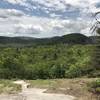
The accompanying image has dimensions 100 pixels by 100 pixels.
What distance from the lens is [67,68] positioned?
3770 inches

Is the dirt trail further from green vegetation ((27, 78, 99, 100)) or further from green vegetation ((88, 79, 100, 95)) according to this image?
green vegetation ((88, 79, 100, 95))

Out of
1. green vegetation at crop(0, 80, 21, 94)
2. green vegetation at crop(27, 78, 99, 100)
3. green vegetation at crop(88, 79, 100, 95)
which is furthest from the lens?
green vegetation at crop(0, 80, 21, 94)

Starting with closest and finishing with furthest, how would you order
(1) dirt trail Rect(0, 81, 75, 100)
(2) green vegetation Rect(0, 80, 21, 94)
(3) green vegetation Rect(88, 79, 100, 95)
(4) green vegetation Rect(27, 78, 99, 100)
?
(1) dirt trail Rect(0, 81, 75, 100) → (4) green vegetation Rect(27, 78, 99, 100) → (3) green vegetation Rect(88, 79, 100, 95) → (2) green vegetation Rect(0, 80, 21, 94)

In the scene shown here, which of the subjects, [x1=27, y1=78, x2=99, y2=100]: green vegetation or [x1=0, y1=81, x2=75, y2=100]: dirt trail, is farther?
[x1=27, y1=78, x2=99, y2=100]: green vegetation

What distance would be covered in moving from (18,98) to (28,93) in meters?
1.73

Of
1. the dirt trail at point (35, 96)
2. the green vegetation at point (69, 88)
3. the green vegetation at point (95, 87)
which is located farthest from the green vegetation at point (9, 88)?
the green vegetation at point (95, 87)

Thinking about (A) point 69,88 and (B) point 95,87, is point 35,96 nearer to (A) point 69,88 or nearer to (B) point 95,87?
(A) point 69,88

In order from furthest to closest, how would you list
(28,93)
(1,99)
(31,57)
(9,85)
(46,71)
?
(31,57) < (46,71) < (9,85) < (28,93) < (1,99)

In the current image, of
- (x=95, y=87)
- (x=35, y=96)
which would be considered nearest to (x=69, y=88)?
(x=95, y=87)

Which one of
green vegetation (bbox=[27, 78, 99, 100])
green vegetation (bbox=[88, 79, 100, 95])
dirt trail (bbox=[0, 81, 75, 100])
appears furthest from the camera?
green vegetation (bbox=[88, 79, 100, 95])

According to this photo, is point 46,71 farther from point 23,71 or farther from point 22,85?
point 22,85

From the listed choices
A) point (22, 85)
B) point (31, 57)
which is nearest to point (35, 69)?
point (31, 57)

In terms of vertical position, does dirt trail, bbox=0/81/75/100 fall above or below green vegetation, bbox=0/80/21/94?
below

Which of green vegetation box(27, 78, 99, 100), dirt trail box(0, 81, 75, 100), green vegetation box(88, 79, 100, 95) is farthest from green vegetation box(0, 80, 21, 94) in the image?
green vegetation box(88, 79, 100, 95)
